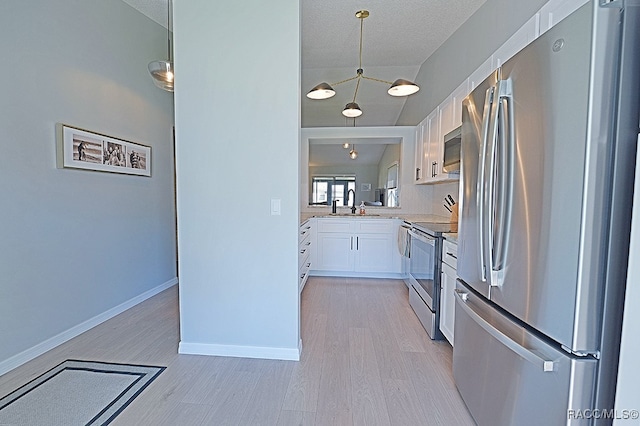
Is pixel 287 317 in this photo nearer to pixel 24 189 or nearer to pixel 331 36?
pixel 24 189

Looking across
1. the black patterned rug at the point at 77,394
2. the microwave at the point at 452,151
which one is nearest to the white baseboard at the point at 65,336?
the black patterned rug at the point at 77,394

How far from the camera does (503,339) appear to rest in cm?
132

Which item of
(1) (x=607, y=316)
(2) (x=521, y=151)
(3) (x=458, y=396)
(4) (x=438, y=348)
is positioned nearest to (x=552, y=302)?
(1) (x=607, y=316)

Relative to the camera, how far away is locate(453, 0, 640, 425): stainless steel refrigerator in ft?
3.14

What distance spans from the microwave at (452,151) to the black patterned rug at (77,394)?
2.95 m

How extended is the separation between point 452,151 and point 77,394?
341cm

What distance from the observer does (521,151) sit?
4.06 ft

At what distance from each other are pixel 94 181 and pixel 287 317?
2173mm

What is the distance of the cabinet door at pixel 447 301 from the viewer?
90.8 inches

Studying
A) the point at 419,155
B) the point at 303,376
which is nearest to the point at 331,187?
the point at 419,155

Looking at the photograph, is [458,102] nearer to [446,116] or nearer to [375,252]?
[446,116]

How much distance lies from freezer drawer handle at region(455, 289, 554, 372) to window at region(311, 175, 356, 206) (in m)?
8.87

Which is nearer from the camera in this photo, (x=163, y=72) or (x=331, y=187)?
(x=163, y=72)

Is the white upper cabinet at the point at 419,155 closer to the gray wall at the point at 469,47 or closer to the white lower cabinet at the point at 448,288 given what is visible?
the gray wall at the point at 469,47
